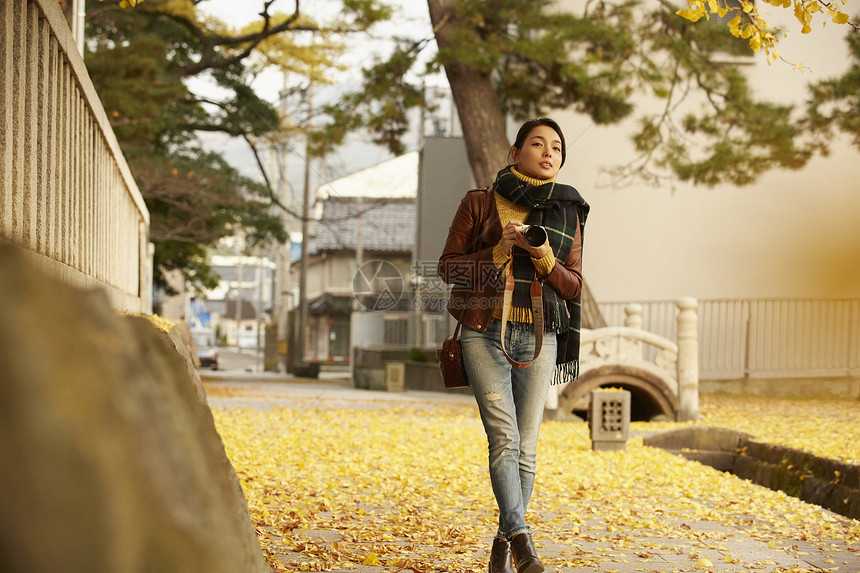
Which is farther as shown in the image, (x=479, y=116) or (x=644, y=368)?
(x=479, y=116)

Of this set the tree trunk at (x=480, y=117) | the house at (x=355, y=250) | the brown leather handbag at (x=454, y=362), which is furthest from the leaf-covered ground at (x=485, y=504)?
the house at (x=355, y=250)

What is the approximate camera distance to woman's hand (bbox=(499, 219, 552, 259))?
3277mm

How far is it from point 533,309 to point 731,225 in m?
13.4

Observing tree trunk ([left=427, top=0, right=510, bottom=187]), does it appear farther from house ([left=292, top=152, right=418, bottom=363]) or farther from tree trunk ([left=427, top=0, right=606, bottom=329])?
house ([left=292, top=152, right=418, bottom=363])

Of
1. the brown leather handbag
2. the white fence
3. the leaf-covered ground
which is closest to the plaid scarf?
the brown leather handbag

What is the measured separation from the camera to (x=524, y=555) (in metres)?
3.25

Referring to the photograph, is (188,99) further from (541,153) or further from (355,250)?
(355,250)

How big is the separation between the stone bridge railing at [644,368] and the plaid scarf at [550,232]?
7.10m

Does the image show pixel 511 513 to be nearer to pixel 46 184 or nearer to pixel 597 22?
pixel 46 184

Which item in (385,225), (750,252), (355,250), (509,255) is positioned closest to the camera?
(509,255)

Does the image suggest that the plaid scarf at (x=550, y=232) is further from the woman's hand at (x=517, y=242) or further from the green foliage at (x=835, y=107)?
the green foliage at (x=835, y=107)

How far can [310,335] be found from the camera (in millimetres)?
44812

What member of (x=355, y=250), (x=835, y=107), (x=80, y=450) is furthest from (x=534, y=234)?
(x=355, y=250)

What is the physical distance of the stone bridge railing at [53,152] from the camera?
10.4ft
